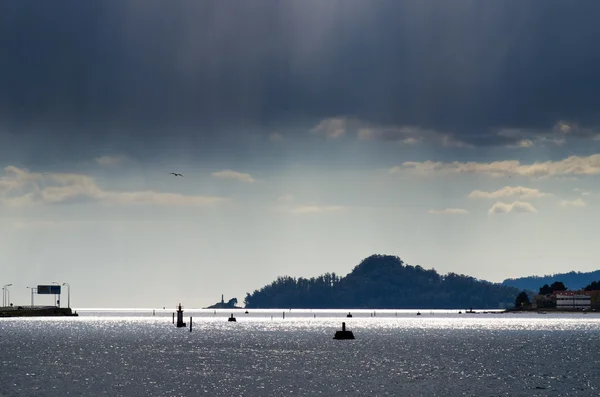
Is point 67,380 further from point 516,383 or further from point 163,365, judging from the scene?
point 516,383

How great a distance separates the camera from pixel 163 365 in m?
148

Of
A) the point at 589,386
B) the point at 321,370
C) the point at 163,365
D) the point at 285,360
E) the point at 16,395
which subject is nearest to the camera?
the point at 16,395

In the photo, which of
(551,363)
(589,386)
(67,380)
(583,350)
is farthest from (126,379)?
(583,350)

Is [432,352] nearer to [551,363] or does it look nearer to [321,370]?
[551,363]

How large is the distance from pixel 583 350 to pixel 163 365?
275 feet

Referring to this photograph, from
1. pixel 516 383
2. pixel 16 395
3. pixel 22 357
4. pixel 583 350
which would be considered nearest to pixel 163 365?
pixel 22 357

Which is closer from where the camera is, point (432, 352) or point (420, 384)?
point (420, 384)

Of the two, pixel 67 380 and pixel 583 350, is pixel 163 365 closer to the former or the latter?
pixel 67 380

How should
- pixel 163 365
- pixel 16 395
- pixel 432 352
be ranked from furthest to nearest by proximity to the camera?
pixel 432 352 < pixel 163 365 < pixel 16 395

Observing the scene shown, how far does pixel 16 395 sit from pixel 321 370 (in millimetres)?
46441

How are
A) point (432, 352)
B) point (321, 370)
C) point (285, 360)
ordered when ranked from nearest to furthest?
point (321, 370) → point (285, 360) → point (432, 352)

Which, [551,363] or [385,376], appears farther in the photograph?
[551,363]

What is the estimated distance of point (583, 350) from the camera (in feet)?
614

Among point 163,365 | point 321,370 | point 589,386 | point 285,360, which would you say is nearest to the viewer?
point 589,386
